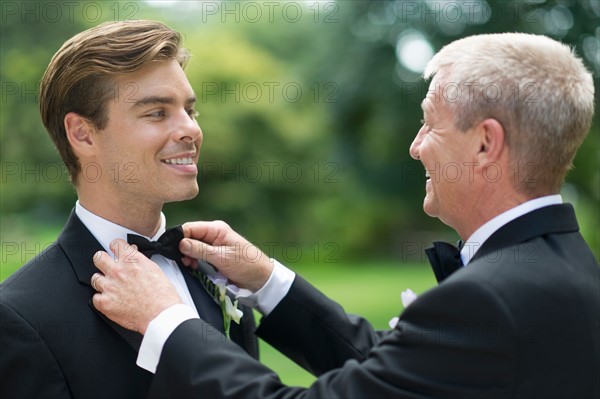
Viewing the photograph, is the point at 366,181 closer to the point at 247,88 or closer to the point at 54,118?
the point at 54,118

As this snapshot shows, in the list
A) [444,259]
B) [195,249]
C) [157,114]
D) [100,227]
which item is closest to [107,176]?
[100,227]

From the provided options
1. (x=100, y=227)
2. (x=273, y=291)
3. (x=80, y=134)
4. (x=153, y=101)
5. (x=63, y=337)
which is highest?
(x=153, y=101)

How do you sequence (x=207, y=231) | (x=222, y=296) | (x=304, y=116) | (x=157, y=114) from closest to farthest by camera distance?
(x=157, y=114), (x=222, y=296), (x=207, y=231), (x=304, y=116)

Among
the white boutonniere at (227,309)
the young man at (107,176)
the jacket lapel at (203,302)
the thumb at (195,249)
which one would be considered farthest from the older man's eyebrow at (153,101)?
the white boutonniere at (227,309)

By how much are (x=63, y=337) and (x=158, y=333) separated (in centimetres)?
34

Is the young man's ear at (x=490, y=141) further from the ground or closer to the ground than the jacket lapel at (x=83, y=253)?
further from the ground

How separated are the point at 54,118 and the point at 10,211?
29.4m

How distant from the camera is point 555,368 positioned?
2559mm

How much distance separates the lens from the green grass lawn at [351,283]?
12.4m

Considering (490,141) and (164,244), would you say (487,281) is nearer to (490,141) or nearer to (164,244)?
(490,141)

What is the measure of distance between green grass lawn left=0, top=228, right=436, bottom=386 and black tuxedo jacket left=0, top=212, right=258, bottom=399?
7.25 meters

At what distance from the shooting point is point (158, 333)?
2748 millimetres

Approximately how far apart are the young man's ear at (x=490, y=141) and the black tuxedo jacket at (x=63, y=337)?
115 cm

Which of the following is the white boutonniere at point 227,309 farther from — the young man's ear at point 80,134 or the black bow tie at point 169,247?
the young man's ear at point 80,134
